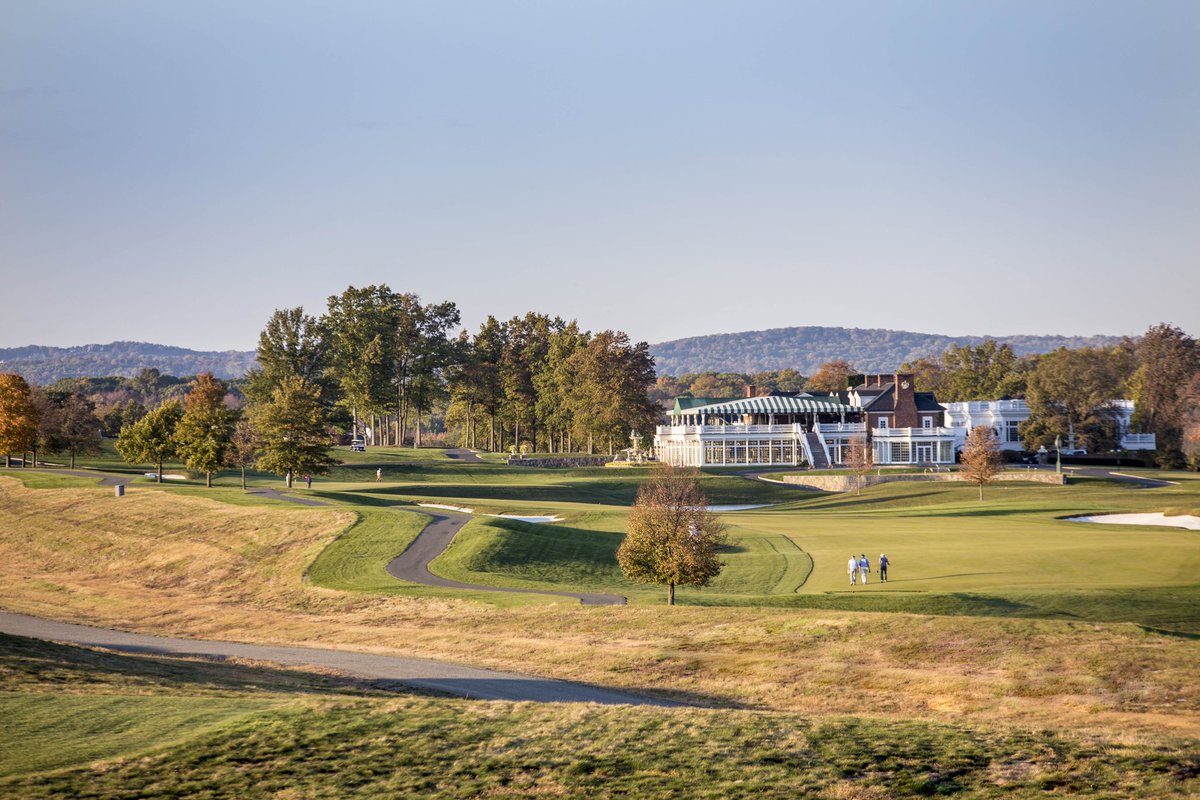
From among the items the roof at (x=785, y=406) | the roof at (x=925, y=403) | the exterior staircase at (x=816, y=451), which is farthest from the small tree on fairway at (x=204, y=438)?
the roof at (x=925, y=403)

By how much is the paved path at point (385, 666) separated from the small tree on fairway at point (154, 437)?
4374 centimetres

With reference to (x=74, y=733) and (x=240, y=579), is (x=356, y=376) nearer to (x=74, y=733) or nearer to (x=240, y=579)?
(x=240, y=579)

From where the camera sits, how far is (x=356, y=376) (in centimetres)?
11475

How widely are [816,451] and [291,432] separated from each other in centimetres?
5577

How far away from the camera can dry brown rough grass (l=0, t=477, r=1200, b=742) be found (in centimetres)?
2134

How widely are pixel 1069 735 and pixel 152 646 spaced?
24.6 metres

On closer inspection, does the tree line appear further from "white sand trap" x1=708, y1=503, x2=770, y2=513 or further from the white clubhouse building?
"white sand trap" x1=708, y1=503, x2=770, y2=513

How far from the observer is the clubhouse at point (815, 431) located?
10550 centimetres

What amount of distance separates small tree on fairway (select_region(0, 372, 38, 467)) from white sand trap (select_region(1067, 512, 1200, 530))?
238 feet

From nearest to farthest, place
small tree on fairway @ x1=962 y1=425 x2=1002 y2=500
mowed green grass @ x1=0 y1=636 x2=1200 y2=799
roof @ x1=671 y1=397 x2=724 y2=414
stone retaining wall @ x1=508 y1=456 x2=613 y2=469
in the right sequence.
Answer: mowed green grass @ x1=0 y1=636 x2=1200 y2=799, small tree on fairway @ x1=962 y1=425 x2=1002 y2=500, stone retaining wall @ x1=508 y1=456 x2=613 y2=469, roof @ x1=671 y1=397 x2=724 y2=414

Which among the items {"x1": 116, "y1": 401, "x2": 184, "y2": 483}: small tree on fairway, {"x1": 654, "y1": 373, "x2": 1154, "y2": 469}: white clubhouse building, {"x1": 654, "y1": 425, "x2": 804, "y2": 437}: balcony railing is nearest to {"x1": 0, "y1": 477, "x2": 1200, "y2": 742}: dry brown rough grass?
{"x1": 116, "y1": 401, "x2": 184, "y2": 483}: small tree on fairway

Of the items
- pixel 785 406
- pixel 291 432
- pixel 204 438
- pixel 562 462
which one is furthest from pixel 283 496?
pixel 785 406

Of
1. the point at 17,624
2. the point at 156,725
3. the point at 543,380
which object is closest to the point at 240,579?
the point at 17,624

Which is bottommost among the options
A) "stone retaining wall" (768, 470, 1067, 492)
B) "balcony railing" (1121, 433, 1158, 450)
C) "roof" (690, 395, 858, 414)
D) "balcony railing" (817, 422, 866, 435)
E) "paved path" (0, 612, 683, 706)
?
"paved path" (0, 612, 683, 706)
